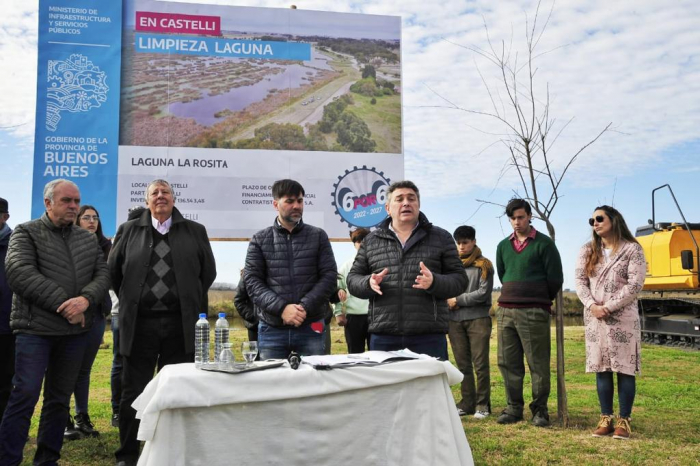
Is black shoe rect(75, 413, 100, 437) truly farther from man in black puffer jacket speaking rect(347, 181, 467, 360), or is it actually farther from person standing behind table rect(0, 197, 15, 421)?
man in black puffer jacket speaking rect(347, 181, 467, 360)

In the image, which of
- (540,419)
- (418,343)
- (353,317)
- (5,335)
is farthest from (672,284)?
(5,335)

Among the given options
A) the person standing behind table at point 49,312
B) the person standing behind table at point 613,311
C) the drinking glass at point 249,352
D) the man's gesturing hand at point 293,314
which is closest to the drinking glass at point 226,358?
the drinking glass at point 249,352

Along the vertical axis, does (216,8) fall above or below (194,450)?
above

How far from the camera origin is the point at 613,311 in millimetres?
4598

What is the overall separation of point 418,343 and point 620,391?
1.97 m

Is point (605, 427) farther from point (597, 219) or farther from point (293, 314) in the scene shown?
point (293, 314)

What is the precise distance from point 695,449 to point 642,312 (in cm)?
950

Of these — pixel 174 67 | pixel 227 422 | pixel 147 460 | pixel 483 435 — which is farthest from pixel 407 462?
pixel 174 67

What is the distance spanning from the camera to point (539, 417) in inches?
202

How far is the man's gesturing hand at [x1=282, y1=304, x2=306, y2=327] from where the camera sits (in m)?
3.62

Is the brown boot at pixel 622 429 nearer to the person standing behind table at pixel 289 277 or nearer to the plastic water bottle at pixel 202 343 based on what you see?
the person standing behind table at pixel 289 277

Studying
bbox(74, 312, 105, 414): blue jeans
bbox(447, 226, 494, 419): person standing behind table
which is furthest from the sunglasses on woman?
bbox(74, 312, 105, 414): blue jeans


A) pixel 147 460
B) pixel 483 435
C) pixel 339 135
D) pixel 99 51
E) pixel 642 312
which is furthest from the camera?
pixel 642 312

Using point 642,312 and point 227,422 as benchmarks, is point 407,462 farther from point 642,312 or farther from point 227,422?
point 642,312
